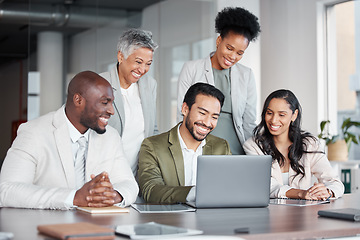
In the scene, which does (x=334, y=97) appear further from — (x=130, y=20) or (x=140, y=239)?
(x=140, y=239)

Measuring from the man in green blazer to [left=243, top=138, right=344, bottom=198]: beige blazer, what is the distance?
→ 1.02 feet

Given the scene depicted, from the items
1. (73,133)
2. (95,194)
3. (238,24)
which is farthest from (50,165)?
(238,24)

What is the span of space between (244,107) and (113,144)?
1.21 metres

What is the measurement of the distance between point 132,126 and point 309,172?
3.63 ft

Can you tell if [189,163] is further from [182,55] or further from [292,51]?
[292,51]

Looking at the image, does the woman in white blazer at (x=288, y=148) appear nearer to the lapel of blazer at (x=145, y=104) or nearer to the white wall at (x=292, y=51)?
the lapel of blazer at (x=145, y=104)

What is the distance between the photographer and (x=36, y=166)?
2.56m

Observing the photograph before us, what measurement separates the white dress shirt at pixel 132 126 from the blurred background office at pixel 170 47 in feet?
8.19

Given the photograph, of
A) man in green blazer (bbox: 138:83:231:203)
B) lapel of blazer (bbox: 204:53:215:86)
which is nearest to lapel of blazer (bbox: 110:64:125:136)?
man in green blazer (bbox: 138:83:231:203)

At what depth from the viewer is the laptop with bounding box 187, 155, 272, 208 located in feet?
7.91

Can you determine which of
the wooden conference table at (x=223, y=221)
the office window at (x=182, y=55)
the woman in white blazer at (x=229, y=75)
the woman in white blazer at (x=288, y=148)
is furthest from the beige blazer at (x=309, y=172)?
the office window at (x=182, y=55)

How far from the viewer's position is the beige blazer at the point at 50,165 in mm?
2344

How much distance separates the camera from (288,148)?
3447 millimetres

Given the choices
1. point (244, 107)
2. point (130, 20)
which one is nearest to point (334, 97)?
point (130, 20)
